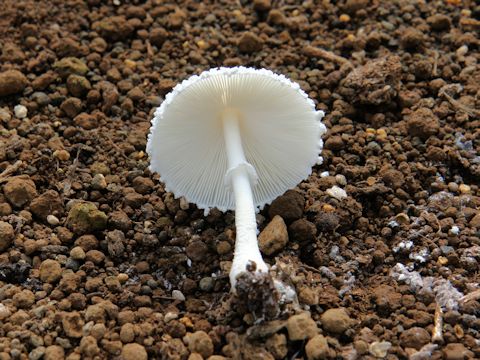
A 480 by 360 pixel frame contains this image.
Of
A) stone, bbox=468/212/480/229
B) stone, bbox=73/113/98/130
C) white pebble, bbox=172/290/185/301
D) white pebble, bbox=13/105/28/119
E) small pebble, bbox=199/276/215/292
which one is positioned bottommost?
white pebble, bbox=172/290/185/301

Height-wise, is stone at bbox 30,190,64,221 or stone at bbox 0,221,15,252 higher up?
stone at bbox 30,190,64,221

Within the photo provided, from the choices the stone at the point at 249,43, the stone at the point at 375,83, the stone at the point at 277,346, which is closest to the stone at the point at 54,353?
the stone at the point at 277,346

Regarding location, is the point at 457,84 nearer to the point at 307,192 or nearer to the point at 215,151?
the point at 307,192

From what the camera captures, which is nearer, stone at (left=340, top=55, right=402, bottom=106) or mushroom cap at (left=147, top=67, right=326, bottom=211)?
mushroom cap at (left=147, top=67, right=326, bottom=211)

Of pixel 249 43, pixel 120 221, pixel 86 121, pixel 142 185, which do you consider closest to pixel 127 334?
pixel 120 221

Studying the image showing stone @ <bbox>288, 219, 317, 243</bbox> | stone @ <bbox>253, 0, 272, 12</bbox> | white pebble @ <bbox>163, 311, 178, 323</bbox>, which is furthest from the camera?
stone @ <bbox>253, 0, 272, 12</bbox>

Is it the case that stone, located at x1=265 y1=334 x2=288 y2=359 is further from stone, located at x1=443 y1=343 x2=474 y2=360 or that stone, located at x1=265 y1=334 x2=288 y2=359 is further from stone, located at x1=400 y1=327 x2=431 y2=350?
stone, located at x1=443 y1=343 x2=474 y2=360

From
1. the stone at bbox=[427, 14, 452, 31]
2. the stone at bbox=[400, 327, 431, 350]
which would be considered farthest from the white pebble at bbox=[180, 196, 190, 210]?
the stone at bbox=[427, 14, 452, 31]
